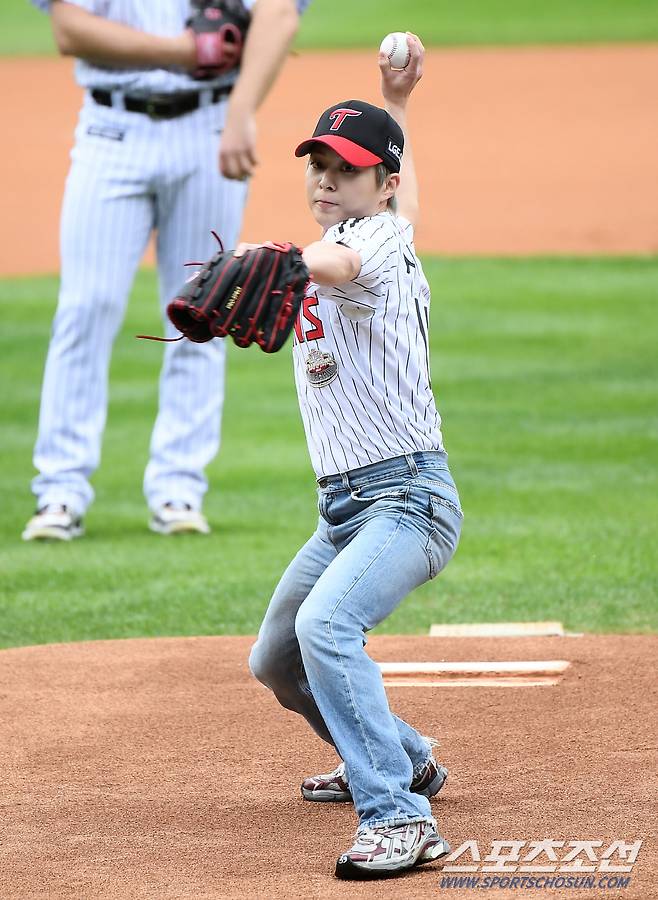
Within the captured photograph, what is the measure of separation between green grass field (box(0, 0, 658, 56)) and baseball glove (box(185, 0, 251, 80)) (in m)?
27.7

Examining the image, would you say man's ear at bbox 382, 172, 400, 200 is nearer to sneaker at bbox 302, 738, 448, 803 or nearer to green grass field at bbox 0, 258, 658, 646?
sneaker at bbox 302, 738, 448, 803

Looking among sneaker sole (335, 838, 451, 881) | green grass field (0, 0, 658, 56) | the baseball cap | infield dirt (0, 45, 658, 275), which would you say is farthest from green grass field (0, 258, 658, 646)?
green grass field (0, 0, 658, 56)

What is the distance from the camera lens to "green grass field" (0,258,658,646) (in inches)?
251

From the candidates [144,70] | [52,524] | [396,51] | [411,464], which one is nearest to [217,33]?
[144,70]

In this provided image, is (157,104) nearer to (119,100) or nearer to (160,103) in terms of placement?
(160,103)

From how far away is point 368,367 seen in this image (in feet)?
12.6

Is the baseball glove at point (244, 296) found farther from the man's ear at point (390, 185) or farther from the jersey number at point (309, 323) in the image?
the man's ear at point (390, 185)

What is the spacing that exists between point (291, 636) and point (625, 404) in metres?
6.95

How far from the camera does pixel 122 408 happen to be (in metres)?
11.1

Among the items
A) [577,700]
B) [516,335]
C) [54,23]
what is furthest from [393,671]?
[516,335]

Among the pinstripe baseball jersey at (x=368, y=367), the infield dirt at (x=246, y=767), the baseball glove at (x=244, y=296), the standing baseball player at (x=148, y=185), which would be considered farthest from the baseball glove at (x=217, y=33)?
the baseball glove at (x=244, y=296)

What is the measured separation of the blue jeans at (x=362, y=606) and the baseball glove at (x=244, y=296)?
595mm

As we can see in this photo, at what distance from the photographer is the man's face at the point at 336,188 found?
3.87 m

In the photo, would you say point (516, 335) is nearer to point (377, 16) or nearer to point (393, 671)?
point (393, 671)
